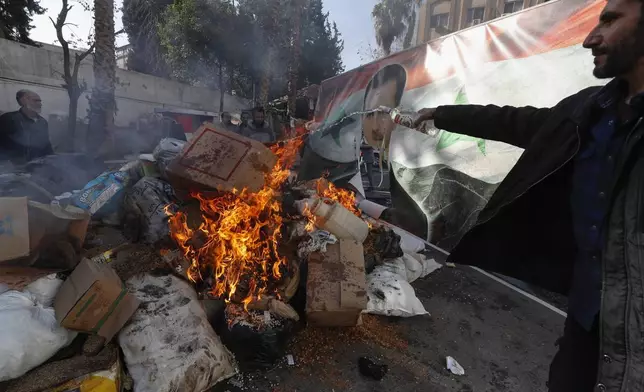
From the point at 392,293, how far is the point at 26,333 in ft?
9.02

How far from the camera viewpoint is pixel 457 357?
2980 millimetres

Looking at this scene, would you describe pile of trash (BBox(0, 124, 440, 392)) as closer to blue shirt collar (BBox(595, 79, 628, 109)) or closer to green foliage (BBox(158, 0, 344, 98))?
blue shirt collar (BBox(595, 79, 628, 109))

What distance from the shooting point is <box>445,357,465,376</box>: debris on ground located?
2785mm

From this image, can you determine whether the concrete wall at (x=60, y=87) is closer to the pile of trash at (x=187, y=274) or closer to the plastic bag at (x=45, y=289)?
the pile of trash at (x=187, y=274)

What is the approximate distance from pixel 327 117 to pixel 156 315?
228 inches

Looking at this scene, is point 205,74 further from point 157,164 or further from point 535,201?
point 535,201

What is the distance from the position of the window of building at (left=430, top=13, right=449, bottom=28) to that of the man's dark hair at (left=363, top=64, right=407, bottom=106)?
2271cm

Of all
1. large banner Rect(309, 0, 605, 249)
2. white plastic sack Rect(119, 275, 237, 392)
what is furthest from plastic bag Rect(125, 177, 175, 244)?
large banner Rect(309, 0, 605, 249)

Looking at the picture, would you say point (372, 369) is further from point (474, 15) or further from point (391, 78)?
point (474, 15)

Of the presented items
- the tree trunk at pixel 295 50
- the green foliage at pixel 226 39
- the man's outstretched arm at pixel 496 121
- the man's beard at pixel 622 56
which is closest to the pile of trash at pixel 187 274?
the man's outstretched arm at pixel 496 121

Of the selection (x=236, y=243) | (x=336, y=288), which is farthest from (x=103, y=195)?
(x=336, y=288)

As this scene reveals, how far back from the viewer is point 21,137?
16.6ft

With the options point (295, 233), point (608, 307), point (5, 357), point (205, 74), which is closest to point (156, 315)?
point (5, 357)

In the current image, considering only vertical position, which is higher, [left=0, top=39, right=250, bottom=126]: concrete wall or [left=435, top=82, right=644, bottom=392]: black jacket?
[left=0, top=39, right=250, bottom=126]: concrete wall
